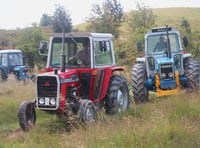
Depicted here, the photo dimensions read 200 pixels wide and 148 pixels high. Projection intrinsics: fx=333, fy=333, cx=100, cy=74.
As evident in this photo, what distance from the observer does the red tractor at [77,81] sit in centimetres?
668

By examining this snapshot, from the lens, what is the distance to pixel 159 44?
1061 centimetres

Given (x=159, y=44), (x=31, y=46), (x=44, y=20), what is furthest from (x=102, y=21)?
(x=44, y=20)

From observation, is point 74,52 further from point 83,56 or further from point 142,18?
point 142,18

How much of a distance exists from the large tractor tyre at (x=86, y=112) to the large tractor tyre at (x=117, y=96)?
1.21 meters

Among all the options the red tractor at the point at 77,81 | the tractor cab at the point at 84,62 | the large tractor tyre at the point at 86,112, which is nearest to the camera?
the large tractor tyre at the point at 86,112

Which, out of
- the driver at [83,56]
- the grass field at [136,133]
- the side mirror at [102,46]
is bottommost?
the grass field at [136,133]

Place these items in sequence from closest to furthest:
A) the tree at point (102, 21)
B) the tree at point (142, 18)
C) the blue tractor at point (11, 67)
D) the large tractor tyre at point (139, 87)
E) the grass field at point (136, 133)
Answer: the grass field at point (136, 133), the large tractor tyre at point (139, 87), the blue tractor at point (11, 67), the tree at point (142, 18), the tree at point (102, 21)

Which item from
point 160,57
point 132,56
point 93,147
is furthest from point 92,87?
point 132,56

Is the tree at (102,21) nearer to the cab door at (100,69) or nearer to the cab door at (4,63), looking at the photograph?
the cab door at (4,63)

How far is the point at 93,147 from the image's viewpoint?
4738mm

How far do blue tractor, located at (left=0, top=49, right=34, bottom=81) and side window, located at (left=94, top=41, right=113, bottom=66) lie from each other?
10.8 metres

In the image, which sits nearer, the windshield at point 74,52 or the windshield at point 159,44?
the windshield at point 74,52

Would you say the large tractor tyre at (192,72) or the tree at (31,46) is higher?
the tree at (31,46)

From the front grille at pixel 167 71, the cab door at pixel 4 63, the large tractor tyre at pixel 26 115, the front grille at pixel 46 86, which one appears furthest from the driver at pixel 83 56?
the cab door at pixel 4 63
